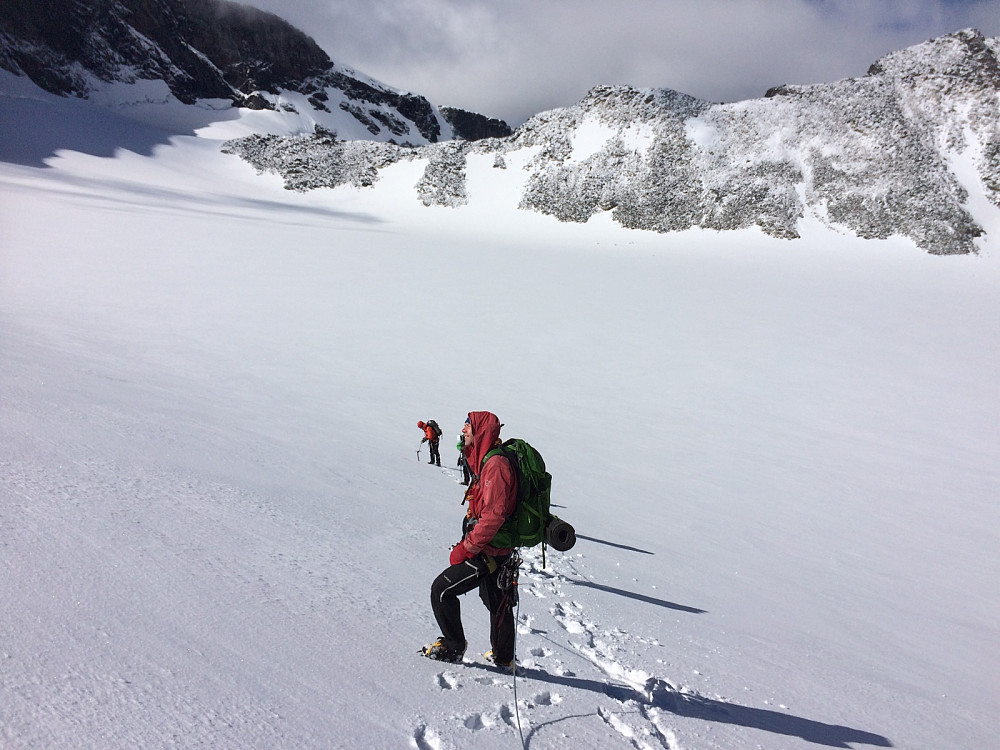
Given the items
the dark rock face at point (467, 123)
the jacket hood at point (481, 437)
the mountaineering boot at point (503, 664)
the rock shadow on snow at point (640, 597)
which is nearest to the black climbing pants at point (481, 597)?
the mountaineering boot at point (503, 664)

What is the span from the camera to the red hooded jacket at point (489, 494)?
322 centimetres

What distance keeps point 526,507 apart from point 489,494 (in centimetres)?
25

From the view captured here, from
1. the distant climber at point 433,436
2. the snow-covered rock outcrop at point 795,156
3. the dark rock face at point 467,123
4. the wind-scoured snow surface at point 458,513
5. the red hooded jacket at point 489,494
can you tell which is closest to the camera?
the wind-scoured snow surface at point 458,513

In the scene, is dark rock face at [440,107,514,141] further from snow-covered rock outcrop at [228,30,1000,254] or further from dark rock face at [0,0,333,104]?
snow-covered rock outcrop at [228,30,1000,254]

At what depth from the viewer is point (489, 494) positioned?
3248mm

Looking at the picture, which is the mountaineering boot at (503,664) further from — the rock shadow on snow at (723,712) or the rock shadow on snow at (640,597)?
the rock shadow on snow at (640,597)

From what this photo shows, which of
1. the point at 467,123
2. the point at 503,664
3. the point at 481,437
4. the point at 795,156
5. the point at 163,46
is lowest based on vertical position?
the point at 503,664

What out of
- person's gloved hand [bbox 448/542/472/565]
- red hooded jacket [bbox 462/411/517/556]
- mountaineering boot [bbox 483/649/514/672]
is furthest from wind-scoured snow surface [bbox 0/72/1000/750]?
red hooded jacket [bbox 462/411/517/556]

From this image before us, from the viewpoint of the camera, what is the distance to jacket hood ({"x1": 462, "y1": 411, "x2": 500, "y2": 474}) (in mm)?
3403

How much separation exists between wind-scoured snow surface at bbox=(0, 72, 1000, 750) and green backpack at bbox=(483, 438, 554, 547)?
0.89 meters

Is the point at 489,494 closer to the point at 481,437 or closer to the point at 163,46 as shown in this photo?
the point at 481,437

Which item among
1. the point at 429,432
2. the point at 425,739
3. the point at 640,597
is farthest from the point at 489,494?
the point at 429,432

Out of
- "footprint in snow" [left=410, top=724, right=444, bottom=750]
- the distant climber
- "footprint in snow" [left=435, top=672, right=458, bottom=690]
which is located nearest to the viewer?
"footprint in snow" [left=410, top=724, right=444, bottom=750]

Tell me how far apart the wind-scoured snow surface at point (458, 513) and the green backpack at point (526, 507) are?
35.0 inches
